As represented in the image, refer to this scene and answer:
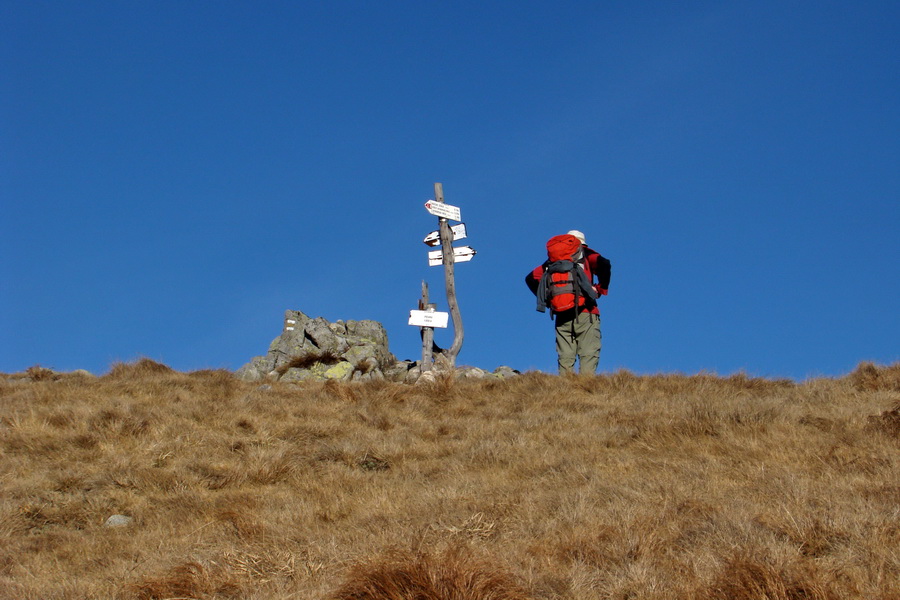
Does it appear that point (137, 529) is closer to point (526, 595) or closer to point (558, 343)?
point (526, 595)

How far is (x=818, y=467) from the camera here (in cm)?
635

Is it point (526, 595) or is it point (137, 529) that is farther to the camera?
point (137, 529)

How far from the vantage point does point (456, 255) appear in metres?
17.0

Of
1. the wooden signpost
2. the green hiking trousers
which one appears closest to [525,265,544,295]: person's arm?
the green hiking trousers

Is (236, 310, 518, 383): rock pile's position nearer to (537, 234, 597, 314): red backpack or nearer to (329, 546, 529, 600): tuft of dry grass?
(537, 234, 597, 314): red backpack

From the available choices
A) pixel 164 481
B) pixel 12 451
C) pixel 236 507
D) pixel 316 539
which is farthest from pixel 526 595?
pixel 12 451

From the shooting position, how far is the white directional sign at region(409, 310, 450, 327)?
15539 mm

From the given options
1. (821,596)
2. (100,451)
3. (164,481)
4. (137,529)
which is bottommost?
(821,596)

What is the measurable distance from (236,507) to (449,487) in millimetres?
1878

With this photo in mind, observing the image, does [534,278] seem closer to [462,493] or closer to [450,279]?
[450,279]

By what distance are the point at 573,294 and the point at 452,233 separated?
513 cm

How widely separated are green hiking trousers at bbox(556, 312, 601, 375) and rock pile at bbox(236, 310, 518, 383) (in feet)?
7.71

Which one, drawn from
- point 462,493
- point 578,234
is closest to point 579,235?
point 578,234

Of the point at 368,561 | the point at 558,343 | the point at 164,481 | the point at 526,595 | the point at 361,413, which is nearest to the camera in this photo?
the point at 526,595
